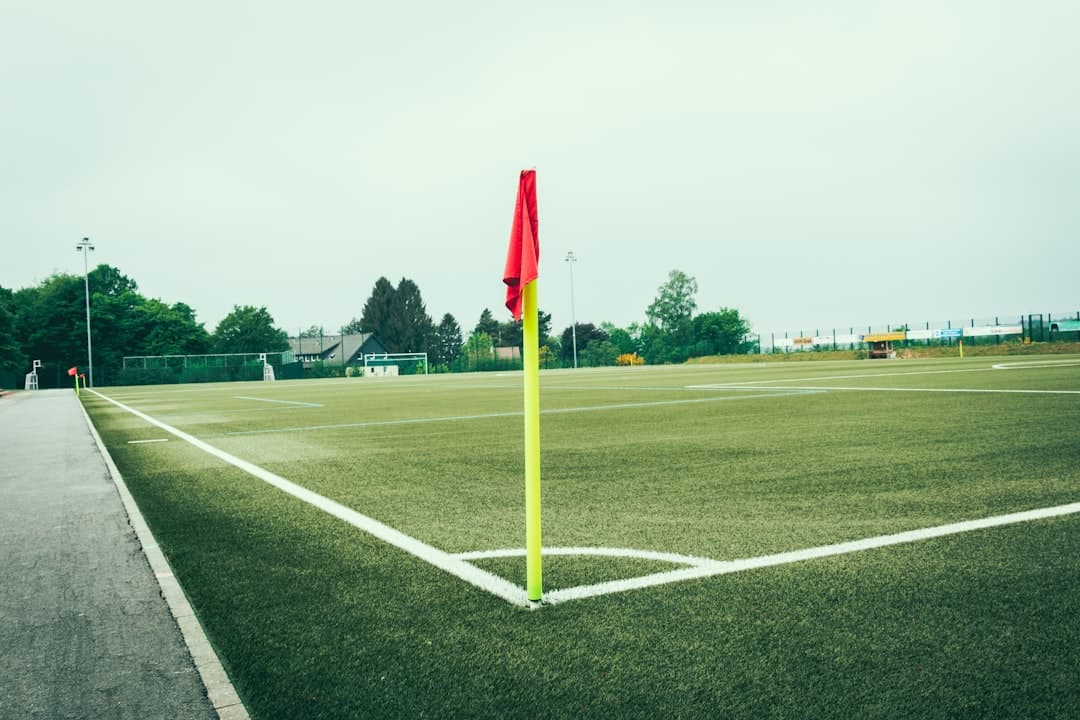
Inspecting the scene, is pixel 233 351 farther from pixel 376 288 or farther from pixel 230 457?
pixel 230 457

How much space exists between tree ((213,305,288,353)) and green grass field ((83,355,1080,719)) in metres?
79.3

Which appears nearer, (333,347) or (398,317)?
(333,347)

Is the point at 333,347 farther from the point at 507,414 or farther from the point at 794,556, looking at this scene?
the point at 794,556

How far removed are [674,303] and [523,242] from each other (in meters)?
99.8

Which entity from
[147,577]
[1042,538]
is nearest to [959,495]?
[1042,538]

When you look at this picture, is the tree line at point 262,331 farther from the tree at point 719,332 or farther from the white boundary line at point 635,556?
the white boundary line at point 635,556

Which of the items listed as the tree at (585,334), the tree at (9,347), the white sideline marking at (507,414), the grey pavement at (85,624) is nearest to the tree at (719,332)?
the tree at (585,334)

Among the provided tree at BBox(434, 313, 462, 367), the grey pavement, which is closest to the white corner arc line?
the grey pavement

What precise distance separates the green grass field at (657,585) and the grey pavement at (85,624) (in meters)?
0.16

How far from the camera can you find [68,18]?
23047 millimetres

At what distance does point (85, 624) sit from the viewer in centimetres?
280

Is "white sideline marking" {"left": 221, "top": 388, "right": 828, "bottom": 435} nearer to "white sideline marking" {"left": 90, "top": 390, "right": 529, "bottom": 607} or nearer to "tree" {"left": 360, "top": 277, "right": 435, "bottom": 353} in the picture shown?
"white sideline marking" {"left": 90, "top": 390, "right": 529, "bottom": 607}

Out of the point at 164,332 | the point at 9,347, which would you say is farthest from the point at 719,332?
the point at 9,347

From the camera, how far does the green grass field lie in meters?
2.04
